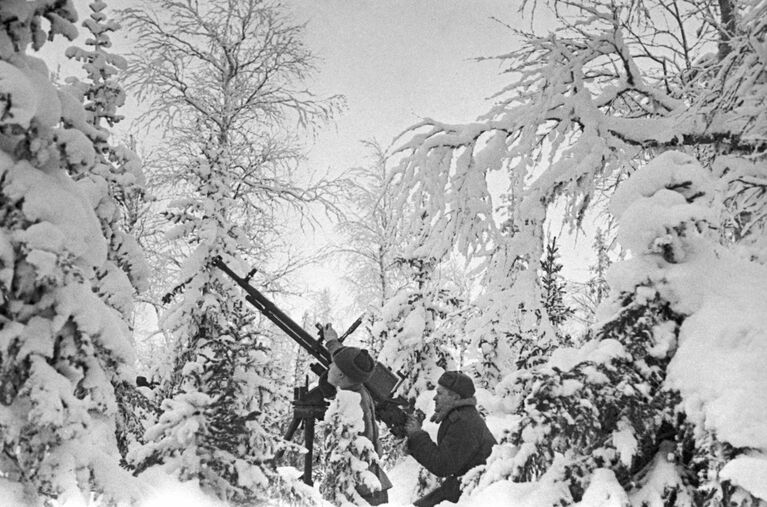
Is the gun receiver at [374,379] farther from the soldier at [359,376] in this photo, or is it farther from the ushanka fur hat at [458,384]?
the ushanka fur hat at [458,384]

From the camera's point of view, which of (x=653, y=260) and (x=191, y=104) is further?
(x=191, y=104)

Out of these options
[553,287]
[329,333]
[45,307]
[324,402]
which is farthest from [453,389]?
[553,287]

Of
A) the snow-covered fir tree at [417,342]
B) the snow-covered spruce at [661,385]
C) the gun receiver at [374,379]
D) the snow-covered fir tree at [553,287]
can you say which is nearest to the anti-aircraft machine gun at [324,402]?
the gun receiver at [374,379]

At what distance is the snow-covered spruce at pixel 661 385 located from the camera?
165cm

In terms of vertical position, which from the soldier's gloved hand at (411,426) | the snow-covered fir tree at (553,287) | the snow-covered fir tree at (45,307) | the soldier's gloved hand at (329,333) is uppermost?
the snow-covered fir tree at (553,287)

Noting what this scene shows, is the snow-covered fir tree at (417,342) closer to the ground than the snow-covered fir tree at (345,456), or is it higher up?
higher up

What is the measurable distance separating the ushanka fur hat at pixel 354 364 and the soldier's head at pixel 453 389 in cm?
77

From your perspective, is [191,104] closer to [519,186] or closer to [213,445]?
[519,186]

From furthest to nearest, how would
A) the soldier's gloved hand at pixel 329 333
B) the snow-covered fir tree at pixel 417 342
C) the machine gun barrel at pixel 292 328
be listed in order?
the snow-covered fir tree at pixel 417 342
the machine gun barrel at pixel 292 328
the soldier's gloved hand at pixel 329 333

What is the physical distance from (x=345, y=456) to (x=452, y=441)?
0.82 meters

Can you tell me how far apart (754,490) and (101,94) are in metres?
7.35

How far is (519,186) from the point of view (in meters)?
4.82

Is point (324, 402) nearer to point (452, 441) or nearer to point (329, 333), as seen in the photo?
point (329, 333)

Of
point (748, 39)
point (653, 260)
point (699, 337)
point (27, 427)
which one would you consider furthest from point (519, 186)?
point (27, 427)
